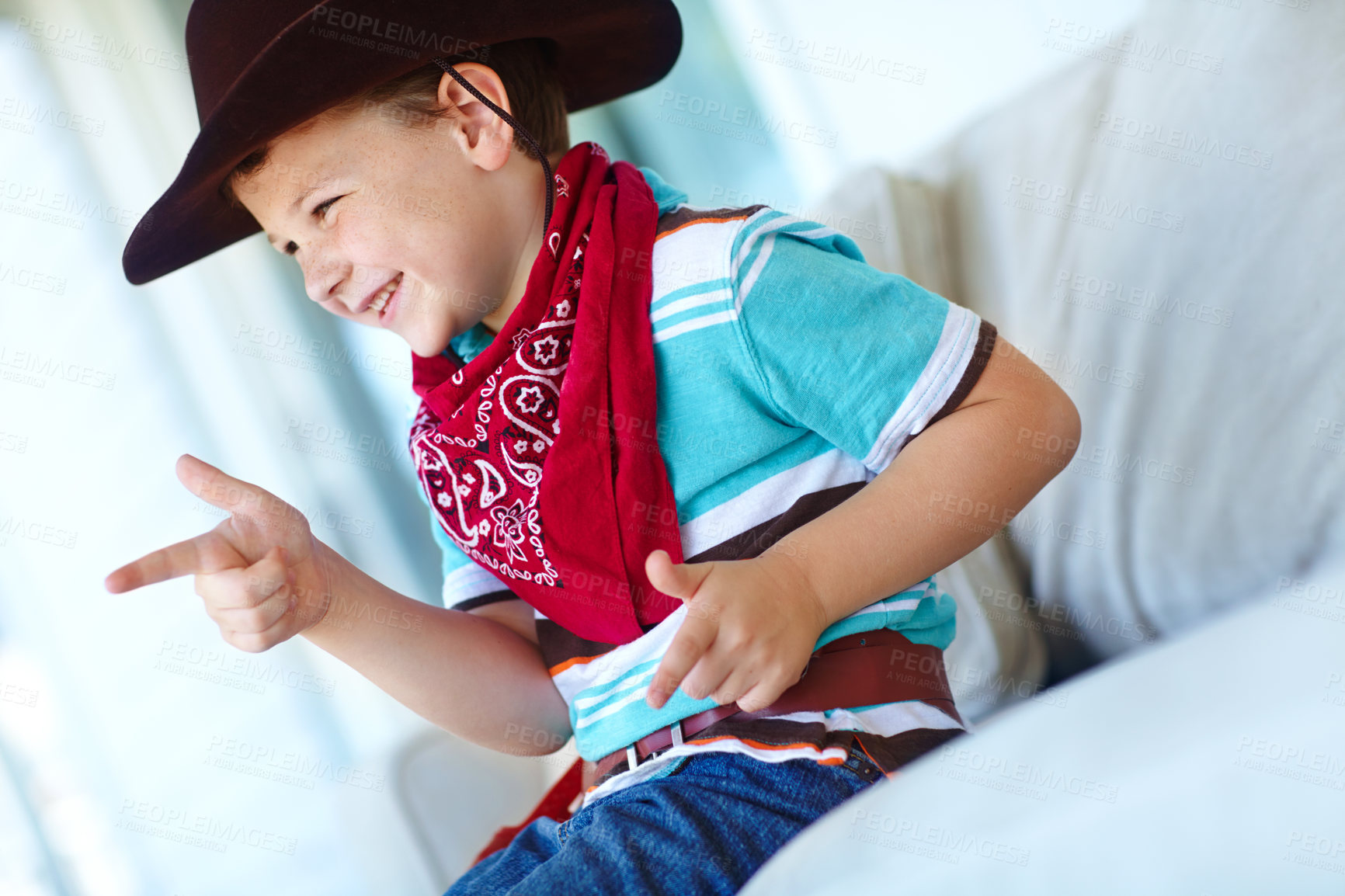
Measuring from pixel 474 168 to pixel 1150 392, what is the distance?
1.90ft

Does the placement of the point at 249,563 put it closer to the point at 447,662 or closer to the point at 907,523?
the point at 447,662

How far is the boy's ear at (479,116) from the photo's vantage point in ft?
2.31

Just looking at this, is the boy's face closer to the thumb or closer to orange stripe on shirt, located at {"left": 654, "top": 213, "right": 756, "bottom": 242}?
orange stripe on shirt, located at {"left": 654, "top": 213, "right": 756, "bottom": 242}

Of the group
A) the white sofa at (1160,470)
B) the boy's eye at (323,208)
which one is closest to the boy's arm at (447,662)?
the boy's eye at (323,208)

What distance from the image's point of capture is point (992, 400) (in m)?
0.59

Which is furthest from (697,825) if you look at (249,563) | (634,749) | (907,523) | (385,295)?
(385,295)

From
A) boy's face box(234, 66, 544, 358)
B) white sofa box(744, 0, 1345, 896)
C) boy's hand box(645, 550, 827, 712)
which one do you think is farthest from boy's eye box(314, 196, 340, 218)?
white sofa box(744, 0, 1345, 896)

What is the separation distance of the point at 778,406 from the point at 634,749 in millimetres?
264

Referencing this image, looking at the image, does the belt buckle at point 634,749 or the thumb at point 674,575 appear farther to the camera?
the belt buckle at point 634,749

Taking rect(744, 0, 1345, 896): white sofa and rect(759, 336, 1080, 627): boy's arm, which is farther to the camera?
rect(759, 336, 1080, 627): boy's arm

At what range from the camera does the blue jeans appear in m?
0.54

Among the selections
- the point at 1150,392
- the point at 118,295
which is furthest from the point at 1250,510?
the point at 118,295

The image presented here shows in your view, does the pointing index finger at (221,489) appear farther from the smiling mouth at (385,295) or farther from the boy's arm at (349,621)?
the smiling mouth at (385,295)

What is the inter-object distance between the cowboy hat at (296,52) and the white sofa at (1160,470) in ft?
1.40
